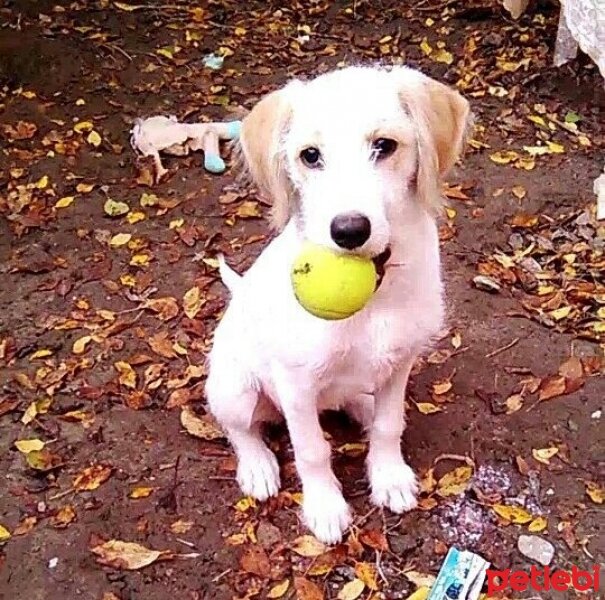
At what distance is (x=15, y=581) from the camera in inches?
101

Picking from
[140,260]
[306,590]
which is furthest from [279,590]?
[140,260]

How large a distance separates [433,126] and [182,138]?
2.40 metres

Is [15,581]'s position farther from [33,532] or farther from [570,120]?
[570,120]

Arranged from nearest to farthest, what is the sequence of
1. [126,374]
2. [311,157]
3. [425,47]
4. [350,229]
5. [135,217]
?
[350,229], [311,157], [126,374], [135,217], [425,47]

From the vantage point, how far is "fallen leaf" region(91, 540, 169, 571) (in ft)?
8.46

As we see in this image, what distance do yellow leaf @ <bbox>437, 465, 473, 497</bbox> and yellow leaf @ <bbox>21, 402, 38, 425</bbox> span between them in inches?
50.1

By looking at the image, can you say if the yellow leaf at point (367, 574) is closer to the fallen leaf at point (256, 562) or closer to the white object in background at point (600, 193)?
the fallen leaf at point (256, 562)

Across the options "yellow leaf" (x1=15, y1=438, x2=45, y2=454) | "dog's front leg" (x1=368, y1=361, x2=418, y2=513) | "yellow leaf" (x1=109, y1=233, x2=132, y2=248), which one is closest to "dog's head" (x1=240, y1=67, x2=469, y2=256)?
"dog's front leg" (x1=368, y1=361, x2=418, y2=513)

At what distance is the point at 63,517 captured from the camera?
2.72 metres

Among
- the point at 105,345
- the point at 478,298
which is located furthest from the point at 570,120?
the point at 105,345

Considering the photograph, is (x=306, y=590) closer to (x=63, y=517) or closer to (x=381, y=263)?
(x=63, y=517)

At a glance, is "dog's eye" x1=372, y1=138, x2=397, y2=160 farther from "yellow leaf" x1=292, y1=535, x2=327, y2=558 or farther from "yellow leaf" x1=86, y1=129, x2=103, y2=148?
"yellow leaf" x1=86, y1=129, x2=103, y2=148

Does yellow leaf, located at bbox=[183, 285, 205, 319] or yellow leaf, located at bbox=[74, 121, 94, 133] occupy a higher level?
yellow leaf, located at bbox=[183, 285, 205, 319]

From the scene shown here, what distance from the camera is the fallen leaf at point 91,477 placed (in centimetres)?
281
